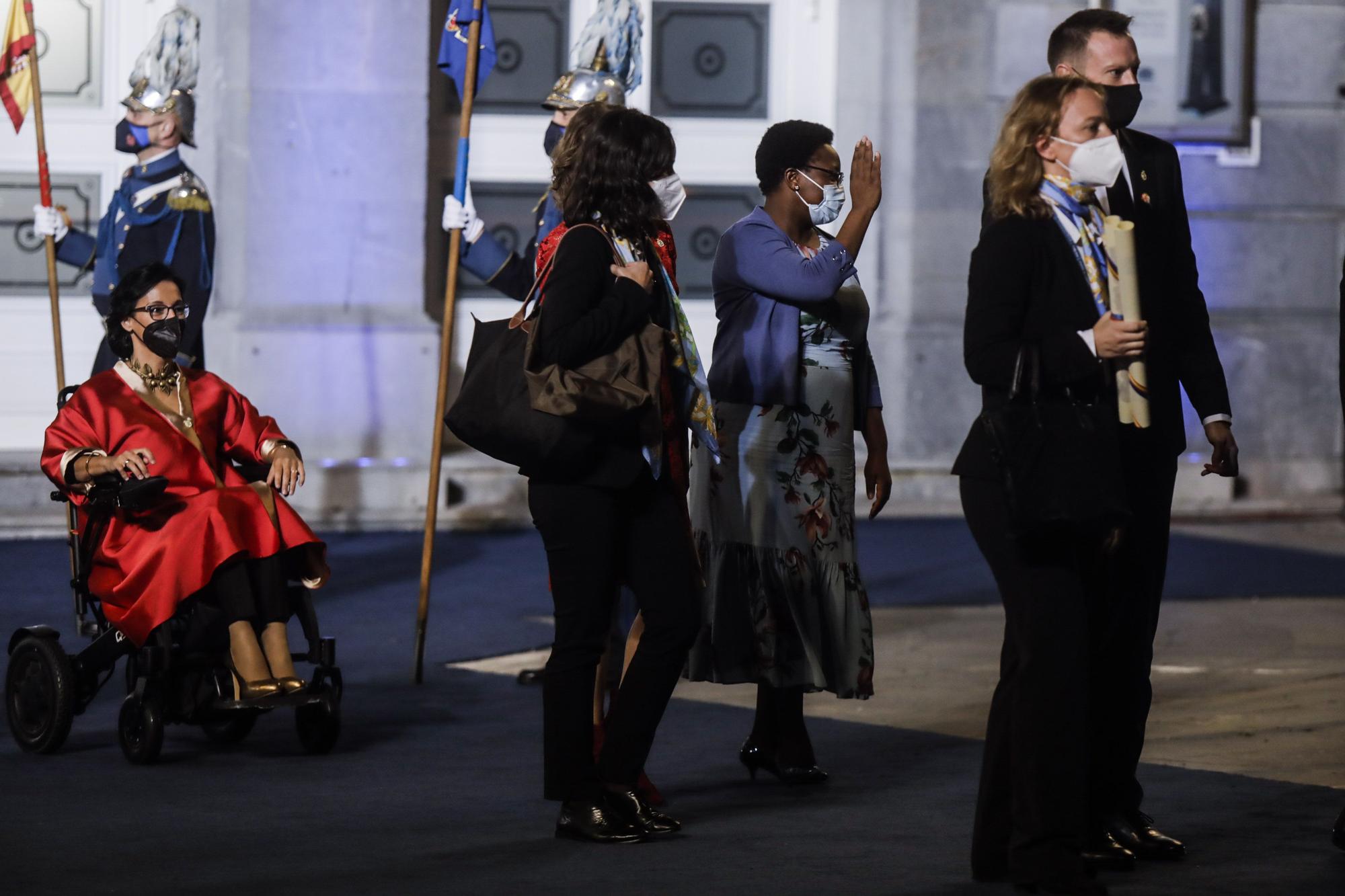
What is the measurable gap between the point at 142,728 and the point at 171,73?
3726 mm

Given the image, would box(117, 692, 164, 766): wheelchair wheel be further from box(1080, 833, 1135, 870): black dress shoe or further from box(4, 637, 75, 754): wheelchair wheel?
box(1080, 833, 1135, 870): black dress shoe

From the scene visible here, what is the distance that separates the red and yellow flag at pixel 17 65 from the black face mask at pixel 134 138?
369 millimetres

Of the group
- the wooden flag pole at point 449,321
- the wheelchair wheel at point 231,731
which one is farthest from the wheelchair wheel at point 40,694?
the wooden flag pole at point 449,321

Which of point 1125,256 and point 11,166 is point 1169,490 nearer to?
point 1125,256

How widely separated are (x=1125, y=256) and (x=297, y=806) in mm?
2312

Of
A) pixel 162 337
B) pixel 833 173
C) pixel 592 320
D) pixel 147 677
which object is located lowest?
pixel 147 677

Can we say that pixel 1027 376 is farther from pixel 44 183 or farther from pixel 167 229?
pixel 44 183

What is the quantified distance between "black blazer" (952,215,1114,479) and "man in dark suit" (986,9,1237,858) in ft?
1.10

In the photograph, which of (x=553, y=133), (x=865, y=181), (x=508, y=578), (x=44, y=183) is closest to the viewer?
(x=865, y=181)

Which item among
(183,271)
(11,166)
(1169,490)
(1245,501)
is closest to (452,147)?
(11,166)

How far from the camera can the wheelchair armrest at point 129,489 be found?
5.74 meters

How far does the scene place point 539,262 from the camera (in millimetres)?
5074

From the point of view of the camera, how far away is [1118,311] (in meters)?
4.28

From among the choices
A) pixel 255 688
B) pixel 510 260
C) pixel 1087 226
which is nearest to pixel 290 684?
pixel 255 688
